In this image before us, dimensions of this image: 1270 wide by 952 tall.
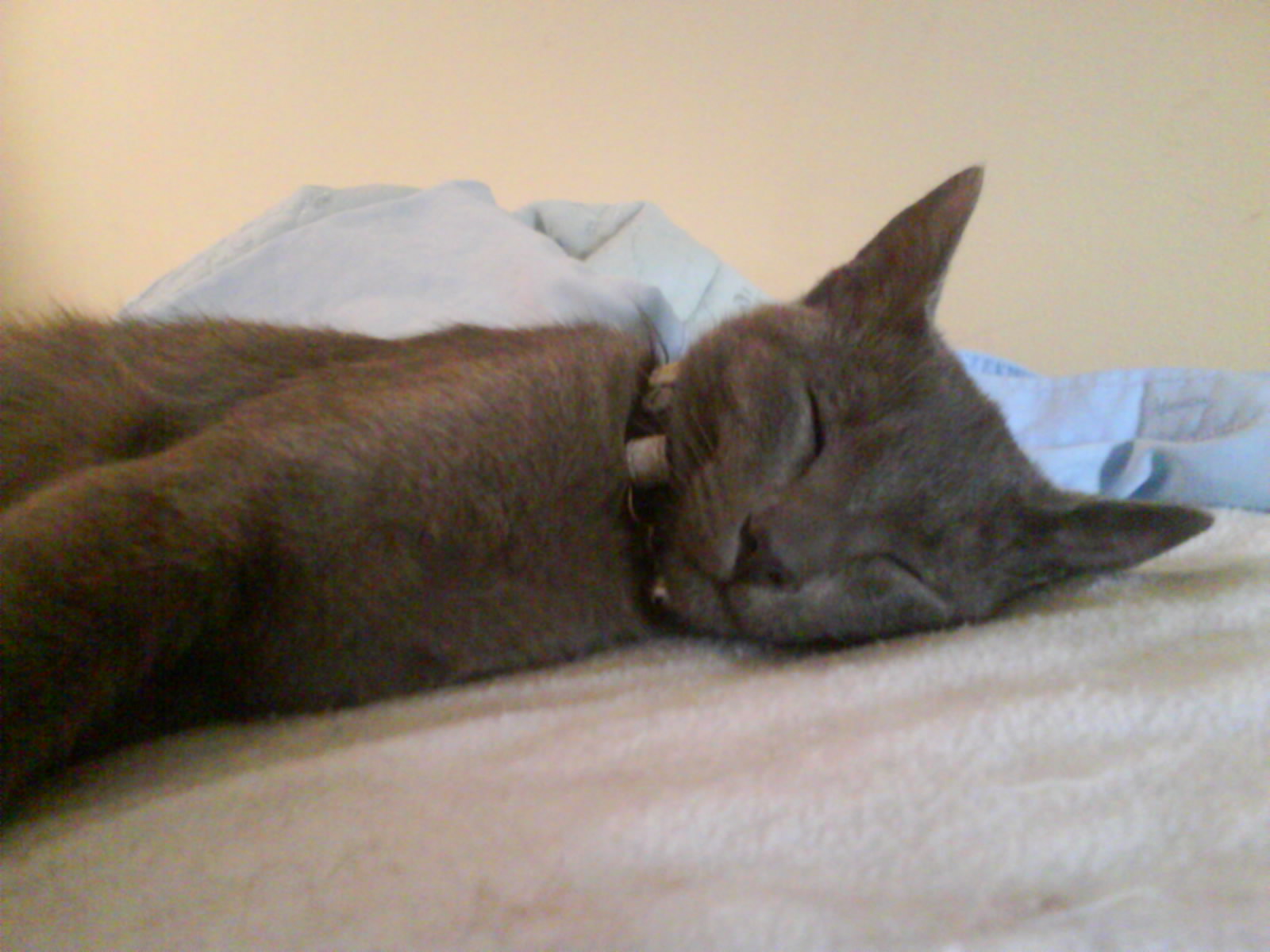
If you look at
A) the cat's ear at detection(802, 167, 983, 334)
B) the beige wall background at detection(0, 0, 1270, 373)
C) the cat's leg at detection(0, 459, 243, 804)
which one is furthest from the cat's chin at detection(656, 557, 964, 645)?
the beige wall background at detection(0, 0, 1270, 373)

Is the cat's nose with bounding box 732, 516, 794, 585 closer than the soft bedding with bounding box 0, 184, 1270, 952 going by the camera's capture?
No

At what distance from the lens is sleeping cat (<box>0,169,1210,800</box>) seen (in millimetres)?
534

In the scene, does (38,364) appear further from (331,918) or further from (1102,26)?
(1102,26)

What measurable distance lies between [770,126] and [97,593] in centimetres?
171

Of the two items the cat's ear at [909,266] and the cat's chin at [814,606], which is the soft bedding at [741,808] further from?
the cat's ear at [909,266]

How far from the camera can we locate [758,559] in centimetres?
64

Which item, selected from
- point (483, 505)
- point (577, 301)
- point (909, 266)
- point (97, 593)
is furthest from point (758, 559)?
point (577, 301)

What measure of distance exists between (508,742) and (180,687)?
28 cm

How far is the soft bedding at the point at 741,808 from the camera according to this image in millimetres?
301

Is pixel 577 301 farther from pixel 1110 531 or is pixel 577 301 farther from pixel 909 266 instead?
pixel 1110 531

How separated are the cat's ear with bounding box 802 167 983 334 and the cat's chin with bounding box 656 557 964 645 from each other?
0.26 m

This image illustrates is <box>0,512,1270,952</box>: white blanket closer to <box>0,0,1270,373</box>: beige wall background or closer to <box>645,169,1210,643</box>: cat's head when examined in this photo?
<box>645,169,1210,643</box>: cat's head

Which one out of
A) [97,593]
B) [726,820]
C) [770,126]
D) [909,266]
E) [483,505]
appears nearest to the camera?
[726,820]

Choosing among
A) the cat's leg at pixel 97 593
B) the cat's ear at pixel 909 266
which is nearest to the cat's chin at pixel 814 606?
the cat's ear at pixel 909 266
